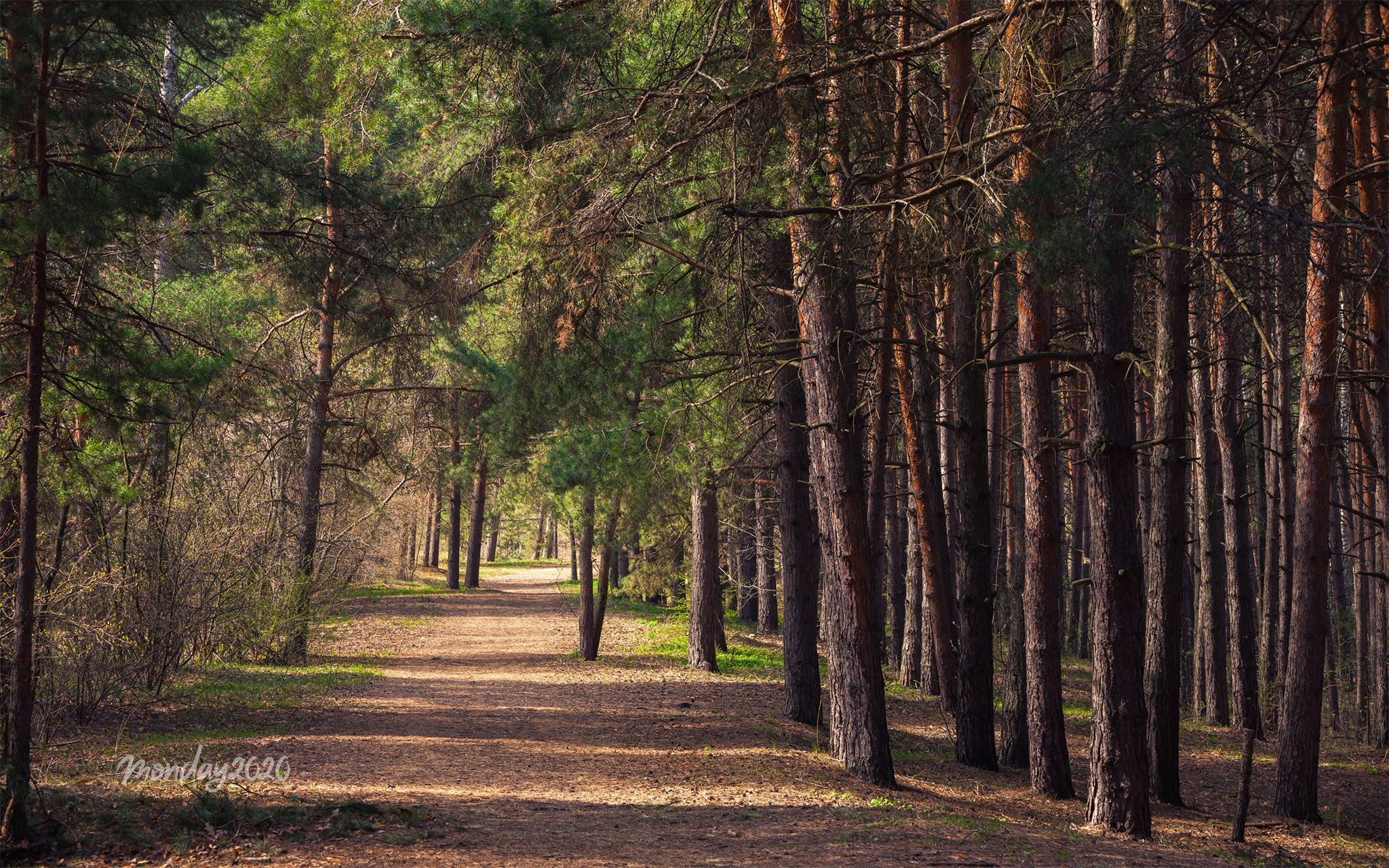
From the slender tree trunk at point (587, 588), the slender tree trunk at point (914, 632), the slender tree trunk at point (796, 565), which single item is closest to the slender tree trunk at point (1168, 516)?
the slender tree trunk at point (796, 565)

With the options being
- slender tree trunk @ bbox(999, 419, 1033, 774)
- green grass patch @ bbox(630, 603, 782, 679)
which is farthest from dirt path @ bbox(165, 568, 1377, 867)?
green grass patch @ bbox(630, 603, 782, 679)

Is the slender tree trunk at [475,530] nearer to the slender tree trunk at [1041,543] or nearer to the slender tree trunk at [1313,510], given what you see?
the slender tree trunk at [1041,543]

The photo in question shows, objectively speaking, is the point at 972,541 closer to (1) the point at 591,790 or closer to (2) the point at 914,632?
(1) the point at 591,790

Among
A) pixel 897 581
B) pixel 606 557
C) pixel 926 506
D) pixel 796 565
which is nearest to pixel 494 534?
pixel 897 581

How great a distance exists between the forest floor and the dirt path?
1.4 inches

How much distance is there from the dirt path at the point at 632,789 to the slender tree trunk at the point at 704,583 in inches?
56.0

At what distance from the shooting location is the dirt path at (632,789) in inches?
267

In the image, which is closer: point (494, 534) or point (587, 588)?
point (587, 588)

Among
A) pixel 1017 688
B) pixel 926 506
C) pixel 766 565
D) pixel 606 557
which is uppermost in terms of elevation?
pixel 926 506

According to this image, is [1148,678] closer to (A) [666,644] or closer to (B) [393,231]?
(B) [393,231]

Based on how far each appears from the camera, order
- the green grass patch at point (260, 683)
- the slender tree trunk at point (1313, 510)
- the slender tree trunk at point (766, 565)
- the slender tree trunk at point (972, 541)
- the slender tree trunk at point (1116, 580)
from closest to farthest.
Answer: the slender tree trunk at point (1116, 580) → the slender tree trunk at point (1313, 510) → the slender tree trunk at point (972, 541) → the green grass patch at point (260, 683) → the slender tree trunk at point (766, 565)

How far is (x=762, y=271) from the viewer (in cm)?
1105

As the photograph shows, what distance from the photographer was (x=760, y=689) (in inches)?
608

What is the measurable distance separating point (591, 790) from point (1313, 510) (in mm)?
6913
